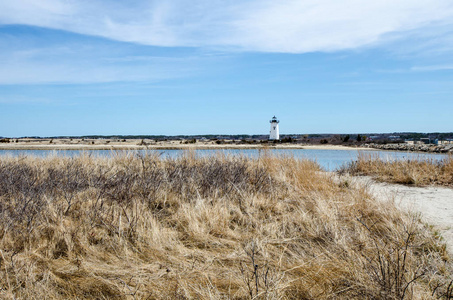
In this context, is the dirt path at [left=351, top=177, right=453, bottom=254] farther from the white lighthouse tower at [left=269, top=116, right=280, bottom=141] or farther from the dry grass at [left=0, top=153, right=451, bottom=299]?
the white lighthouse tower at [left=269, top=116, right=280, bottom=141]

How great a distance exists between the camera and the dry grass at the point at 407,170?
Result: 10086mm

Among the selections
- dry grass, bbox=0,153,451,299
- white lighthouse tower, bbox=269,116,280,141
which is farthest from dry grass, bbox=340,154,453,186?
white lighthouse tower, bbox=269,116,280,141

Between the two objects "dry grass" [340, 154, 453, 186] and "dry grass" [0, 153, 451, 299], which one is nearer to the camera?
"dry grass" [0, 153, 451, 299]

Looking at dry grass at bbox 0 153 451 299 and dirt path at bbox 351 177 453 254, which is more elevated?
dry grass at bbox 0 153 451 299

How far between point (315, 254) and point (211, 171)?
4261mm

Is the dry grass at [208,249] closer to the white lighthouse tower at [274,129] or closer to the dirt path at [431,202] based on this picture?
the dirt path at [431,202]

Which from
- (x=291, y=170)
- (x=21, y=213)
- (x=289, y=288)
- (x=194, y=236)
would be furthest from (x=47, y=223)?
(x=291, y=170)

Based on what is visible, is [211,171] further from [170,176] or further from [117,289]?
[117,289]

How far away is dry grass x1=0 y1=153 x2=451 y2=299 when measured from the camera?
2.91 m

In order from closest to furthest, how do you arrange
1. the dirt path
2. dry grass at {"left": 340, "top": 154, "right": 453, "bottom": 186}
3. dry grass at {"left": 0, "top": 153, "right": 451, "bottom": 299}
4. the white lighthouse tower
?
dry grass at {"left": 0, "top": 153, "right": 451, "bottom": 299}, the dirt path, dry grass at {"left": 340, "top": 154, "right": 453, "bottom": 186}, the white lighthouse tower

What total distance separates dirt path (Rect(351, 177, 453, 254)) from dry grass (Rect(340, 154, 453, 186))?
2.17 feet

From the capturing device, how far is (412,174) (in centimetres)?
1010

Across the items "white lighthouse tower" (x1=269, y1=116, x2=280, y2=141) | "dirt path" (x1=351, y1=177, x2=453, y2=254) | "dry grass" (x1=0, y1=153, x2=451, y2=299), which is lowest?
"dirt path" (x1=351, y1=177, x2=453, y2=254)

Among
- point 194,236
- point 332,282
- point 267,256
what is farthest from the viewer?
point 194,236
